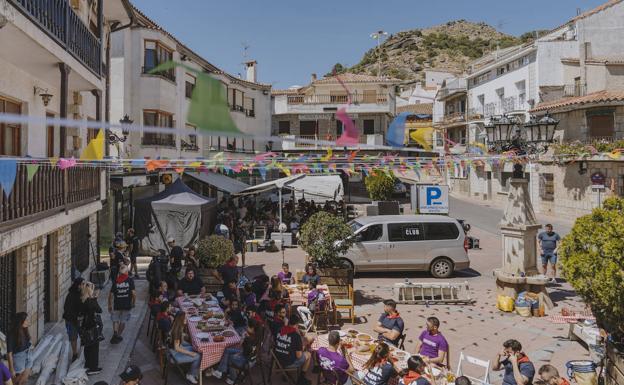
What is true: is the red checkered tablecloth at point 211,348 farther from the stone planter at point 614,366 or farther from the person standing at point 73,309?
the stone planter at point 614,366

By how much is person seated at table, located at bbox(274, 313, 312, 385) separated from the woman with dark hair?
3498 millimetres

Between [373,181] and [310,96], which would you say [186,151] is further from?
[310,96]

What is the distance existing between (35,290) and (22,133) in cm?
315

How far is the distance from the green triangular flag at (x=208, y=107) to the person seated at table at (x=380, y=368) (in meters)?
3.47

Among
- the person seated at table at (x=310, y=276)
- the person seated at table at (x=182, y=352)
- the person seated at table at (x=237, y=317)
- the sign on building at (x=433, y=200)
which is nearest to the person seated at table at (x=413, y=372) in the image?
the person seated at table at (x=182, y=352)

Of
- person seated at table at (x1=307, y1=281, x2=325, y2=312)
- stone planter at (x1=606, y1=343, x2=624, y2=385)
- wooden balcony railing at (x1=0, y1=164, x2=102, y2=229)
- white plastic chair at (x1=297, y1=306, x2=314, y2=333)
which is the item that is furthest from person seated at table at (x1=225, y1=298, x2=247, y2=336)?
stone planter at (x1=606, y1=343, x2=624, y2=385)

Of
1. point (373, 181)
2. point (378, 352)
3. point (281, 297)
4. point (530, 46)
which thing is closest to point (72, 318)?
point (281, 297)

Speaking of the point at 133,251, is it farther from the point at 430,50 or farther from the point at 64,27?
the point at 430,50

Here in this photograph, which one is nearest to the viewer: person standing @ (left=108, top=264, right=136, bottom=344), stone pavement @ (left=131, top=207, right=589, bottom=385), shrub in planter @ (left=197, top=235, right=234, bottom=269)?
stone pavement @ (left=131, top=207, right=589, bottom=385)

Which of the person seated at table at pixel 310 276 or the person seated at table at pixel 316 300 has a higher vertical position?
the person seated at table at pixel 310 276

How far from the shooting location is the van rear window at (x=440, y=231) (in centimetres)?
1451

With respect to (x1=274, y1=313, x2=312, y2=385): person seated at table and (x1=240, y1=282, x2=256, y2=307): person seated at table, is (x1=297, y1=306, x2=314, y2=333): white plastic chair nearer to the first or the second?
(x1=240, y1=282, x2=256, y2=307): person seated at table

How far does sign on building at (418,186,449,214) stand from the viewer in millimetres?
21844

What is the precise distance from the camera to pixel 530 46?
34.2 meters
